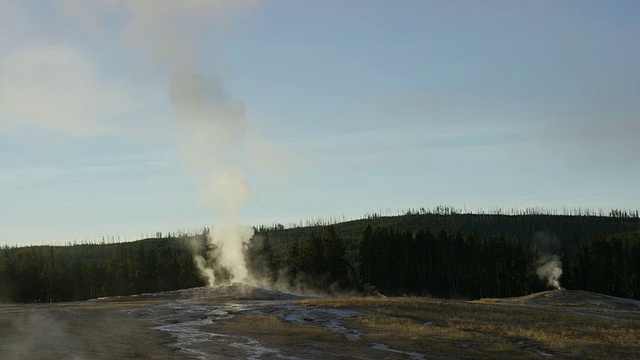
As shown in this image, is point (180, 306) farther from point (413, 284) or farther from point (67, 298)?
point (67, 298)

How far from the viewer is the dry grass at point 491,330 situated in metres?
38.7

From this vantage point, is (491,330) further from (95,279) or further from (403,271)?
(95,279)

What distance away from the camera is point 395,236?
414 ft

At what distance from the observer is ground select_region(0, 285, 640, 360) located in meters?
36.0

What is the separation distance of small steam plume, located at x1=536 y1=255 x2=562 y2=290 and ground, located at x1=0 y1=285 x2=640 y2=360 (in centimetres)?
6682

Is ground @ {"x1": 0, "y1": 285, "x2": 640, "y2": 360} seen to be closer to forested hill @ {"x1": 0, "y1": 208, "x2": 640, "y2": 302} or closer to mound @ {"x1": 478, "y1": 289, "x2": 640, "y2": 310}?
mound @ {"x1": 478, "y1": 289, "x2": 640, "y2": 310}

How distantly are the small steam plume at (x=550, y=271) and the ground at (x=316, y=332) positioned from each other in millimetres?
66825

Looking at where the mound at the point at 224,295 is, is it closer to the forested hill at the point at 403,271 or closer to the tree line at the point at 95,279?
the forested hill at the point at 403,271

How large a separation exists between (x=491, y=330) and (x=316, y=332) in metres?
12.5

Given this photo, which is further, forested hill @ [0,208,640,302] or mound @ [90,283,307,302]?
forested hill @ [0,208,640,302]

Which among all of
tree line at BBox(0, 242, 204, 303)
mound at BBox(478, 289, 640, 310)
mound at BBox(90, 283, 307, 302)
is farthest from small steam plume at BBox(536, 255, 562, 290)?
mound at BBox(90, 283, 307, 302)

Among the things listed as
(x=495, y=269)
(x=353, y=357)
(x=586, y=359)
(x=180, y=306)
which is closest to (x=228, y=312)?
(x=180, y=306)

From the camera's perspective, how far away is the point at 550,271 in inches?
5256

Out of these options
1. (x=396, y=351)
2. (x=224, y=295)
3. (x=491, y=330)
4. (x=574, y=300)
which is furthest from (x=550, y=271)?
(x=396, y=351)
